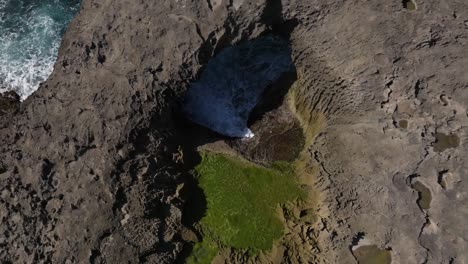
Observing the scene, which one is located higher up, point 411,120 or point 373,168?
point 411,120

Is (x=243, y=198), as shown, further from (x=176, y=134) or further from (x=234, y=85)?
(x=234, y=85)

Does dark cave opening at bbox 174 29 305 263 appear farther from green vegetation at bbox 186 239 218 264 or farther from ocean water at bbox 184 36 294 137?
green vegetation at bbox 186 239 218 264

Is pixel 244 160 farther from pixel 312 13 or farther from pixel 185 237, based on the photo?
pixel 312 13

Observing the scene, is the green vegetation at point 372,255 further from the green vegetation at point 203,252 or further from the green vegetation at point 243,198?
the green vegetation at point 203,252

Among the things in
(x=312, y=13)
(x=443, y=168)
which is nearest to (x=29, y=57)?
(x=312, y=13)

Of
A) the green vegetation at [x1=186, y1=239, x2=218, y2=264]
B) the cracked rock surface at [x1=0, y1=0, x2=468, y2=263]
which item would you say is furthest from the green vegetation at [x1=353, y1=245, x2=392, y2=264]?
the green vegetation at [x1=186, y1=239, x2=218, y2=264]

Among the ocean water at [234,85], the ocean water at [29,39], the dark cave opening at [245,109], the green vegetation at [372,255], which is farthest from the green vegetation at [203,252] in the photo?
the ocean water at [29,39]
